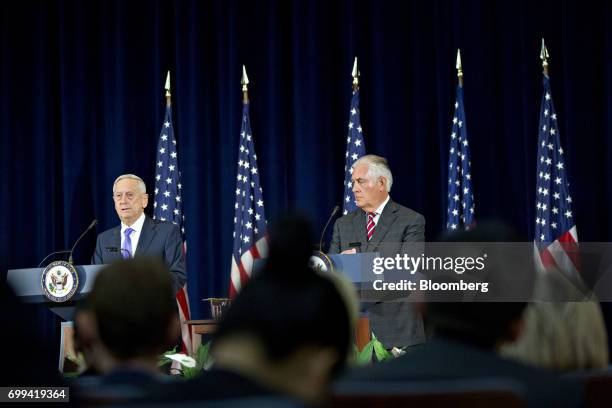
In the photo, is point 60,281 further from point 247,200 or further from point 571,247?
point 571,247

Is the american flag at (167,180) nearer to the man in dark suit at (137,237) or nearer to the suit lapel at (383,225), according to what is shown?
the man in dark suit at (137,237)

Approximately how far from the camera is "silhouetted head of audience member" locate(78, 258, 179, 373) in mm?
1397

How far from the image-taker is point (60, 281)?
621 cm

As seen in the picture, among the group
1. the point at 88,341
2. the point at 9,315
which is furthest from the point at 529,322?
the point at 9,315

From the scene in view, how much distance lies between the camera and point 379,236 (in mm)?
6414

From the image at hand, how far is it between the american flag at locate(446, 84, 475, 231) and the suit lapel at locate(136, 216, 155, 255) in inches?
108

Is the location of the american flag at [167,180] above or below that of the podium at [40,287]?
above

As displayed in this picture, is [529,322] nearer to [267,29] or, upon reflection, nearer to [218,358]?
[218,358]

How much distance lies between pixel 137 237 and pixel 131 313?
559 cm

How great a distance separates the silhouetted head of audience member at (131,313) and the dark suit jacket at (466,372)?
0.31m

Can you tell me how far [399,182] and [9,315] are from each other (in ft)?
24.4

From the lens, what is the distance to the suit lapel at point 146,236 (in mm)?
6746

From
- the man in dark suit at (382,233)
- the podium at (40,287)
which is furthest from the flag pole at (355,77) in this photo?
the podium at (40,287)

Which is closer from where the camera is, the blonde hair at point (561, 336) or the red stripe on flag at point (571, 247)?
the blonde hair at point (561, 336)
